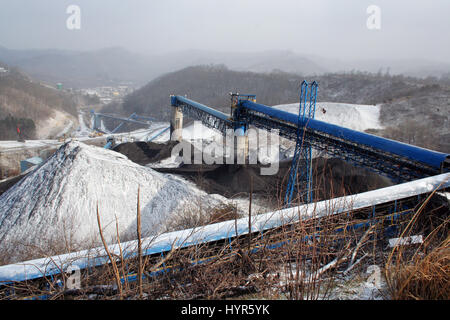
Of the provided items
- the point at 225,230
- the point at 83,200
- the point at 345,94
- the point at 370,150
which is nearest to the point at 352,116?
the point at 370,150

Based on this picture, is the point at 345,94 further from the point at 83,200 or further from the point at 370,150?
the point at 83,200

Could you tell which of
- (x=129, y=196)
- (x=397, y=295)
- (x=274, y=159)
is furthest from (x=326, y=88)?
(x=397, y=295)

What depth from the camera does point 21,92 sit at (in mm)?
57125

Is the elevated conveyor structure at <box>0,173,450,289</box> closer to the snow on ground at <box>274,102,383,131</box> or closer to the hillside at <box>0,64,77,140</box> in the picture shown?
the snow on ground at <box>274,102,383,131</box>

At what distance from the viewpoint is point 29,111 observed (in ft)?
161

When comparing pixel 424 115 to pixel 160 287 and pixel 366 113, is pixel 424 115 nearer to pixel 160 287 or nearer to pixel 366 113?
pixel 366 113

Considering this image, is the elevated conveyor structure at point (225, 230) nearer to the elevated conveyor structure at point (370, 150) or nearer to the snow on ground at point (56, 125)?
the elevated conveyor structure at point (370, 150)

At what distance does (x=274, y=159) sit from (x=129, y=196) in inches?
467

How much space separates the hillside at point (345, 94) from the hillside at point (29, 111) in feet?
53.4

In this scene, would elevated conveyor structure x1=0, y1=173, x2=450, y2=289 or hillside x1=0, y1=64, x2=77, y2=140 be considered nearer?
elevated conveyor structure x1=0, y1=173, x2=450, y2=289

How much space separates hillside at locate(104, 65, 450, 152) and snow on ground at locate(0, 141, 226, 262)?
17.7 m

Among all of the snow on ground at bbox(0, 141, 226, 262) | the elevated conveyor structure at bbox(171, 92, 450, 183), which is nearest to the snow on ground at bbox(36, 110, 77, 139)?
the snow on ground at bbox(0, 141, 226, 262)

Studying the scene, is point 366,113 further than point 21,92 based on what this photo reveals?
No

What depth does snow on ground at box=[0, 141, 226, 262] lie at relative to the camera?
26.7 feet
